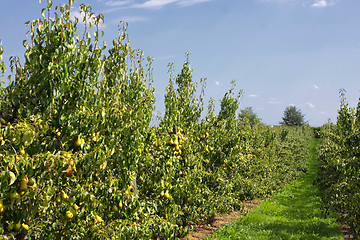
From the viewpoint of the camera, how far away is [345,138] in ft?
28.6

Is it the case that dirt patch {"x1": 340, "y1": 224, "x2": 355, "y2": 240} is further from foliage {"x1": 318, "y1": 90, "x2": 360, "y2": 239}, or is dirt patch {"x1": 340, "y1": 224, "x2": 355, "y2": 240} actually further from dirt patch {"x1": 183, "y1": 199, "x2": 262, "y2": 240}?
dirt patch {"x1": 183, "y1": 199, "x2": 262, "y2": 240}

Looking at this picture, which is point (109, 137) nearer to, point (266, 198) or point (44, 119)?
point (44, 119)

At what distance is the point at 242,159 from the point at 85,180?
8167 millimetres

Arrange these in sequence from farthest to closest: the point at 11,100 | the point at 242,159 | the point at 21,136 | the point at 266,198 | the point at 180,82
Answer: the point at 266,198 → the point at 242,159 → the point at 180,82 → the point at 11,100 → the point at 21,136

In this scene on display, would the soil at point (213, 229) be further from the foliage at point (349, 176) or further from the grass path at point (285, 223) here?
the foliage at point (349, 176)

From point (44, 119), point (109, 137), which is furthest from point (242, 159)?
point (44, 119)

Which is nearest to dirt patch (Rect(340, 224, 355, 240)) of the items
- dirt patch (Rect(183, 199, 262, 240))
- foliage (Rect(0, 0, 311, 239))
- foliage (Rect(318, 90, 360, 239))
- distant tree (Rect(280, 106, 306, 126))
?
foliage (Rect(318, 90, 360, 239))

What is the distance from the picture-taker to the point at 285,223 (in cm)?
1076

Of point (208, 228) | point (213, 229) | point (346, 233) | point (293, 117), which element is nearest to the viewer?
point (346, 233)

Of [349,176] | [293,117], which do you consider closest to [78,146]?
[349,176]

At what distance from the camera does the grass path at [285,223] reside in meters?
9.34

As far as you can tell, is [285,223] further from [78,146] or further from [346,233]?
[78,146]

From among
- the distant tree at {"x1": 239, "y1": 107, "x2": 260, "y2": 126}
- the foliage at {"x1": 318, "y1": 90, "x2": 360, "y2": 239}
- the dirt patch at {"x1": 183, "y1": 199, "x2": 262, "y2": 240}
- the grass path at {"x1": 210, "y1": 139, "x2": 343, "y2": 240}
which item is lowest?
the dirt patch at {"x1": 183, "y1": 199, "x2": 262, "y2": 240}

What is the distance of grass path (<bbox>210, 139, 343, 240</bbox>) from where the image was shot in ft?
30.7
